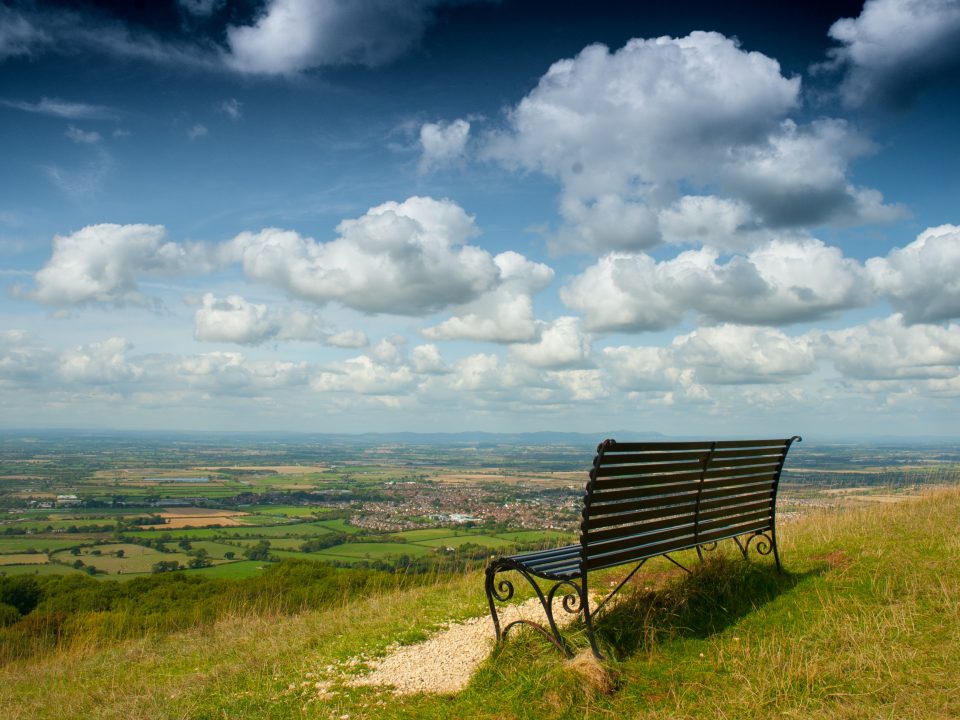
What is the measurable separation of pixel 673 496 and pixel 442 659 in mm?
2230

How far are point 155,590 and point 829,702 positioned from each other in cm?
1343

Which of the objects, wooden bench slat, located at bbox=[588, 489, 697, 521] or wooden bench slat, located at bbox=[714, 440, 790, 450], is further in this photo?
wooden bench slat, located at bbox=[714, 440, 790, 450]

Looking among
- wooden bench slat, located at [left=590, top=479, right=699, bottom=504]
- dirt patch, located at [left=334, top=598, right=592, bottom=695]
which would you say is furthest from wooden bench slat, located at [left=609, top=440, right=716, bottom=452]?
dirt patch, located at [left=334, top=598, right=592, bottom=695]

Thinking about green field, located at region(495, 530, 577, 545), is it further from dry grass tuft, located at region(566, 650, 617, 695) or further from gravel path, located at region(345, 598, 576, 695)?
dry grass tuft, located at region(566, 650, 617, 695)

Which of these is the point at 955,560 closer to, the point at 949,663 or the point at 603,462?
the point at 949,663

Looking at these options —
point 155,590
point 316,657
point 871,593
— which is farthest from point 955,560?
point 155,590

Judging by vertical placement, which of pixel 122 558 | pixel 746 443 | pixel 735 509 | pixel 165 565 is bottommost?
pixel 122 558

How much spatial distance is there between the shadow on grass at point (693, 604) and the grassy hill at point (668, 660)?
0.01 m

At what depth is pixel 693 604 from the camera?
5371mm

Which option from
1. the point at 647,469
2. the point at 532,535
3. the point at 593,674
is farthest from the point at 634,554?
the point at 532,535

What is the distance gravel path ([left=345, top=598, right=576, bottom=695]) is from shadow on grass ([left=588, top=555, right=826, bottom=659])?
794 millimetres

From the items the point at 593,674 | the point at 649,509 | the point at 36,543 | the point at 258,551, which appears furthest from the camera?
the point at 36,543

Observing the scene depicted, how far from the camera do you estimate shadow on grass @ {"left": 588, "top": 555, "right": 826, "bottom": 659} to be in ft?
15.6

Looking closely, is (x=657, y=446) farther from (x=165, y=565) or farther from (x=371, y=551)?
(x=165, y=565)
